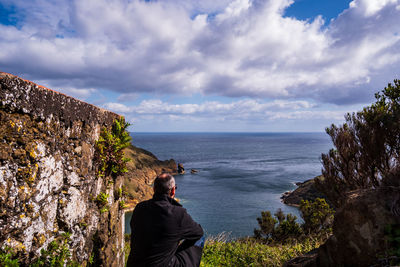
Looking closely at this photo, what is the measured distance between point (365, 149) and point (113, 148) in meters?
9.86

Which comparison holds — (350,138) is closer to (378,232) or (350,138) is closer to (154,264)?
(378,232)

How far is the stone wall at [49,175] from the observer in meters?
2.61

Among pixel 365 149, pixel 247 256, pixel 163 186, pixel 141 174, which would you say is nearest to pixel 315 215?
pixel 365 149

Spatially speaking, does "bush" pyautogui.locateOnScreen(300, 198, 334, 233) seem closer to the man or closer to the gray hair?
the man

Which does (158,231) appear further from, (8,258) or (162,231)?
(8,258)

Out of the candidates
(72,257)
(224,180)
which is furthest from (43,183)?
(224,180)

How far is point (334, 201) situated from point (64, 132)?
11.8m

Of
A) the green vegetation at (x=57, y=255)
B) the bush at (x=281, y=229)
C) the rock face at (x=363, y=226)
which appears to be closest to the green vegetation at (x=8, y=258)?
the green vegetation at (x=57, y=255)

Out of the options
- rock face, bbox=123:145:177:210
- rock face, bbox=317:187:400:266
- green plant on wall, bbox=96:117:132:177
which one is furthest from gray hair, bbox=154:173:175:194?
rock face, bbox=123:145:177:210

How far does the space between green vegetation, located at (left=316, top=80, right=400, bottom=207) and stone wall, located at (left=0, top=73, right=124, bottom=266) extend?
754 centimetres

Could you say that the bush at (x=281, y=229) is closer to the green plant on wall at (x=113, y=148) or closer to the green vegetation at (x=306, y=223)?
the green vegetation at (x=306, y=223)

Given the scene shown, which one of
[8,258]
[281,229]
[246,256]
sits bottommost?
[281,229]

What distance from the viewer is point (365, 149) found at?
10.2 m

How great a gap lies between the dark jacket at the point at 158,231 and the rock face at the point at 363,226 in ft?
8.57
